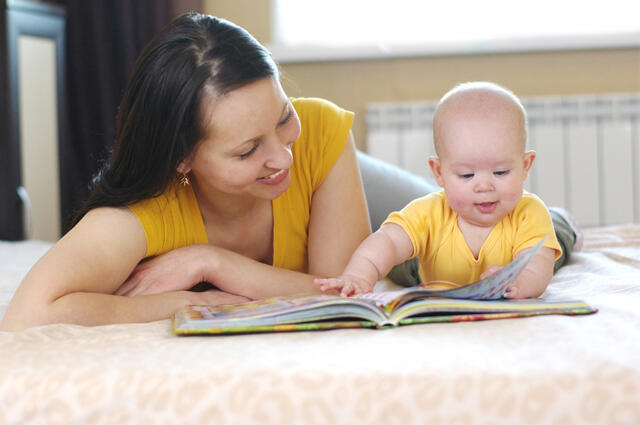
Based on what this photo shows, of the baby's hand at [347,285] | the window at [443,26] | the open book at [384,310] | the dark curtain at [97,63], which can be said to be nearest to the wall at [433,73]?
the window at [443,26]

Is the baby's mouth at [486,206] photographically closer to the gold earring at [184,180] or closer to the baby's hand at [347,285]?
the baby's hand at [347,285]

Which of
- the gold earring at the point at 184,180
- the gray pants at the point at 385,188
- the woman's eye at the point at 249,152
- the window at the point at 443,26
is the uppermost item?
the window at the point at 443,26

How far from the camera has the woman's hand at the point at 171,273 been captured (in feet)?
4.22

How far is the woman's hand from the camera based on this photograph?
129 cm

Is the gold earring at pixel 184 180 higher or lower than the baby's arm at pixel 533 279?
higher

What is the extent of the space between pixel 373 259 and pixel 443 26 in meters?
2.09

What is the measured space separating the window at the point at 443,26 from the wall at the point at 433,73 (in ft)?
0.17

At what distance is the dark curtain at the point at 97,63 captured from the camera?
3281 millimetres

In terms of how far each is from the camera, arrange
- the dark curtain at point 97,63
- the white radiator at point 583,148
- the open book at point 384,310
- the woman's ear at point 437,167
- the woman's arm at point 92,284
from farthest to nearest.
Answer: the dark curtain at point 97,63 < the white radiator at point 583,148 < the woman's ear at point 437,167 < the woman's arm at point 92,284 < the open book at point 384,310

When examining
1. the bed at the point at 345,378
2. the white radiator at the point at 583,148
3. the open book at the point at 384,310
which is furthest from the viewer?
the white radiator at the point at 583,148

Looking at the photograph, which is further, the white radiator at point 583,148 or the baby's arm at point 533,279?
the white radiator at point 583,148

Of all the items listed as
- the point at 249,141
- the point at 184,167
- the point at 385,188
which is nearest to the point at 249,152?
the point at 249,141

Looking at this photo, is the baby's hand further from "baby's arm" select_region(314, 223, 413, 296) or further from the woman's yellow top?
the woman's yellow top

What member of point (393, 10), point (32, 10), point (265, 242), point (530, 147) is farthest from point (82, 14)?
point (265, 242)
